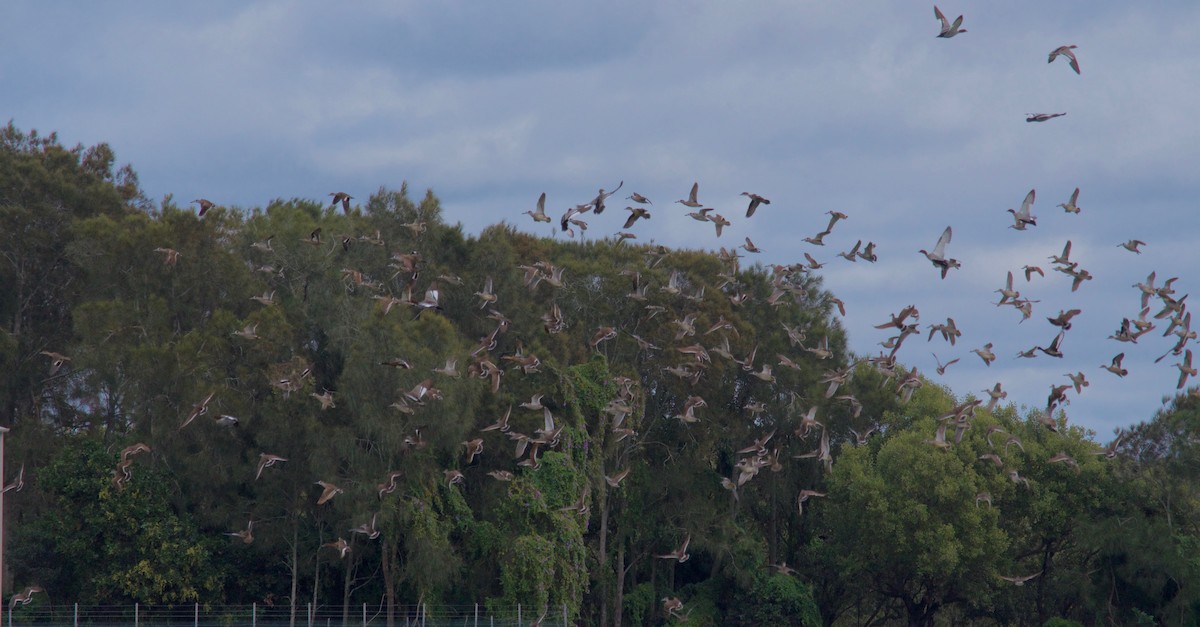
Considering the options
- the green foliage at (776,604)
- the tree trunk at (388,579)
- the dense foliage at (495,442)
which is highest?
the dense foliage at (495,442)

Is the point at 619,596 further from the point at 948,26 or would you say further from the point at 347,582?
the point at 948,26

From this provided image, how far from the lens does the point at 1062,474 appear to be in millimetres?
58031

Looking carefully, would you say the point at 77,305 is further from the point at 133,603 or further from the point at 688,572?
the point at 688,572

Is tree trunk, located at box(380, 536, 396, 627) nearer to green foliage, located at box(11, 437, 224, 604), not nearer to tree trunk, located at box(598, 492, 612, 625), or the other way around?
green foliage, located at box(11, 437, 224, 604)

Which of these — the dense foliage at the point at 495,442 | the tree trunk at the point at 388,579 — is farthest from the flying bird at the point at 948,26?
the tree trunk at the point at 388,579

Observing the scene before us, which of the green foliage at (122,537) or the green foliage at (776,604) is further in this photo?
the green foliage at (776,604)

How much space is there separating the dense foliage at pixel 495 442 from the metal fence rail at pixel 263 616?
0.67m

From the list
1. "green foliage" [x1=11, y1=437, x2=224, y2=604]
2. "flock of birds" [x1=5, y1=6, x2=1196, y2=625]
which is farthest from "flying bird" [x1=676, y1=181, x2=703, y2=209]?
"green foliage" [x1=11, y1=437, x2=224, y2=604]

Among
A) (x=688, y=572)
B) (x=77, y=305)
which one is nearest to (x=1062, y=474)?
(x=688, y=572)

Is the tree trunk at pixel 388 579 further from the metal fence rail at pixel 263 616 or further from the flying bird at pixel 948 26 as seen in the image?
the flying bird at pixel 948 26

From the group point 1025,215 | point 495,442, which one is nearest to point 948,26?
point 1025,215

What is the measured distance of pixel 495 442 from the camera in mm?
54594

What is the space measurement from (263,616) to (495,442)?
10290 millimetres

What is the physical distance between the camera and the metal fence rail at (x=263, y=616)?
45.4m
